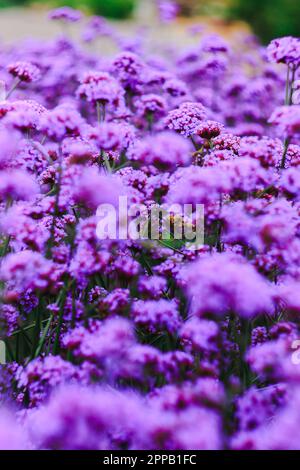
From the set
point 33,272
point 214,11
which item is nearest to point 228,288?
point 33,272

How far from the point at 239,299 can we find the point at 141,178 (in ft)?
2.91

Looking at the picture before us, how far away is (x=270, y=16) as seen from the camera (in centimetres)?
1155

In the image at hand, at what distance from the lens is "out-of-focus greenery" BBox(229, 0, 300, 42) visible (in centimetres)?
1130

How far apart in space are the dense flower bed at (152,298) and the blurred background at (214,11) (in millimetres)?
9274

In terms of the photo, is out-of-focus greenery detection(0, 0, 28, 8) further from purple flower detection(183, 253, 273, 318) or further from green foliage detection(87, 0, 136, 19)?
purple flower detection(183, 253, 273, 318)

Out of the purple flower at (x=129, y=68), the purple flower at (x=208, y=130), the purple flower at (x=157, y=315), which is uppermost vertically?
the purple flower at (x=129, y=68)

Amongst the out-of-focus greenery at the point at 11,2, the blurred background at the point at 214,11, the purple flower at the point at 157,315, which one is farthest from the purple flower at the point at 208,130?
the out-of-focus greenery at the point at 11,2

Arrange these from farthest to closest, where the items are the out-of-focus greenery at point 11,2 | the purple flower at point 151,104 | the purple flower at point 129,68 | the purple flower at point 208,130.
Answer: the out-of-focus greenery at point 11,2 < the purple flower at point 129,68 < the purple flower at point 151,104 < the purple flower at point 208,130

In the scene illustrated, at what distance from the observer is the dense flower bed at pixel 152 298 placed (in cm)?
133

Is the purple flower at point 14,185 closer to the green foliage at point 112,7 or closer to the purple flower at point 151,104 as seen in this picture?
the purple flower at point 151,104

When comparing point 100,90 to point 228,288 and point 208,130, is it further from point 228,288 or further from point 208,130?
point 228,288

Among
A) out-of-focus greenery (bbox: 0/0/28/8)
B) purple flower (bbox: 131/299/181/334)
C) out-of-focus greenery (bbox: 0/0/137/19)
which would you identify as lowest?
out-of-focus greenery (bbox: 0/0/28/8)

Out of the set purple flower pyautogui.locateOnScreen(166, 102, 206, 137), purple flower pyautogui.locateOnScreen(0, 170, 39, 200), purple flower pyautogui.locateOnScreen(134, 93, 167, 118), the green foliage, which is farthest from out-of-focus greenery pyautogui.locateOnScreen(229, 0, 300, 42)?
purple flower pyautogui.locateOnScreen(0, 170, 39, 200)

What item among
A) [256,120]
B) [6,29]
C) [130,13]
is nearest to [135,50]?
[256,120]
